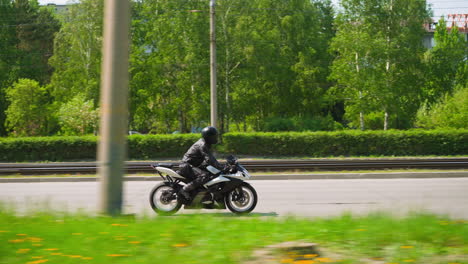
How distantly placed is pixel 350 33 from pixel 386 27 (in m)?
2.86

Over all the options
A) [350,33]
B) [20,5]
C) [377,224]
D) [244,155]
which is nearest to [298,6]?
[350,33]

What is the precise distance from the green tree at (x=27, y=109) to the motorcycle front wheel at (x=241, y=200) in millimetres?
34651

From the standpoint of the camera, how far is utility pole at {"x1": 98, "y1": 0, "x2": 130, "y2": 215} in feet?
18.6

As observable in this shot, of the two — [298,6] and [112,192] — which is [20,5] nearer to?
[298,6]

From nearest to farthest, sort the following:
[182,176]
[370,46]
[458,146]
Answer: [182,176], [458,146], [370,46]

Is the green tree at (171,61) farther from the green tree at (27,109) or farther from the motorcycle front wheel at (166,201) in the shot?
the motorcycle front wheel at (166,201)

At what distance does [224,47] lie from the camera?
40.5 meters

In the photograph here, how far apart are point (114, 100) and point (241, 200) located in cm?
416

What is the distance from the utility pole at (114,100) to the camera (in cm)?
567

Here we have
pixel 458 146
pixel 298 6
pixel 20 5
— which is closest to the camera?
pixel 458 146

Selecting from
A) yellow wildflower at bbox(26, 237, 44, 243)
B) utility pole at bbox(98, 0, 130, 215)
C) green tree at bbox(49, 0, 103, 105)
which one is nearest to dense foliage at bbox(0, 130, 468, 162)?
green tree at bbox(49, 0, 103, 105)

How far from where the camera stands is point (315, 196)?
1172cm

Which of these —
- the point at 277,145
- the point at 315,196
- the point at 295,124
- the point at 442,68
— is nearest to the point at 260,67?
the point at 295,124

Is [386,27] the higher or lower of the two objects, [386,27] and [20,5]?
the lower
